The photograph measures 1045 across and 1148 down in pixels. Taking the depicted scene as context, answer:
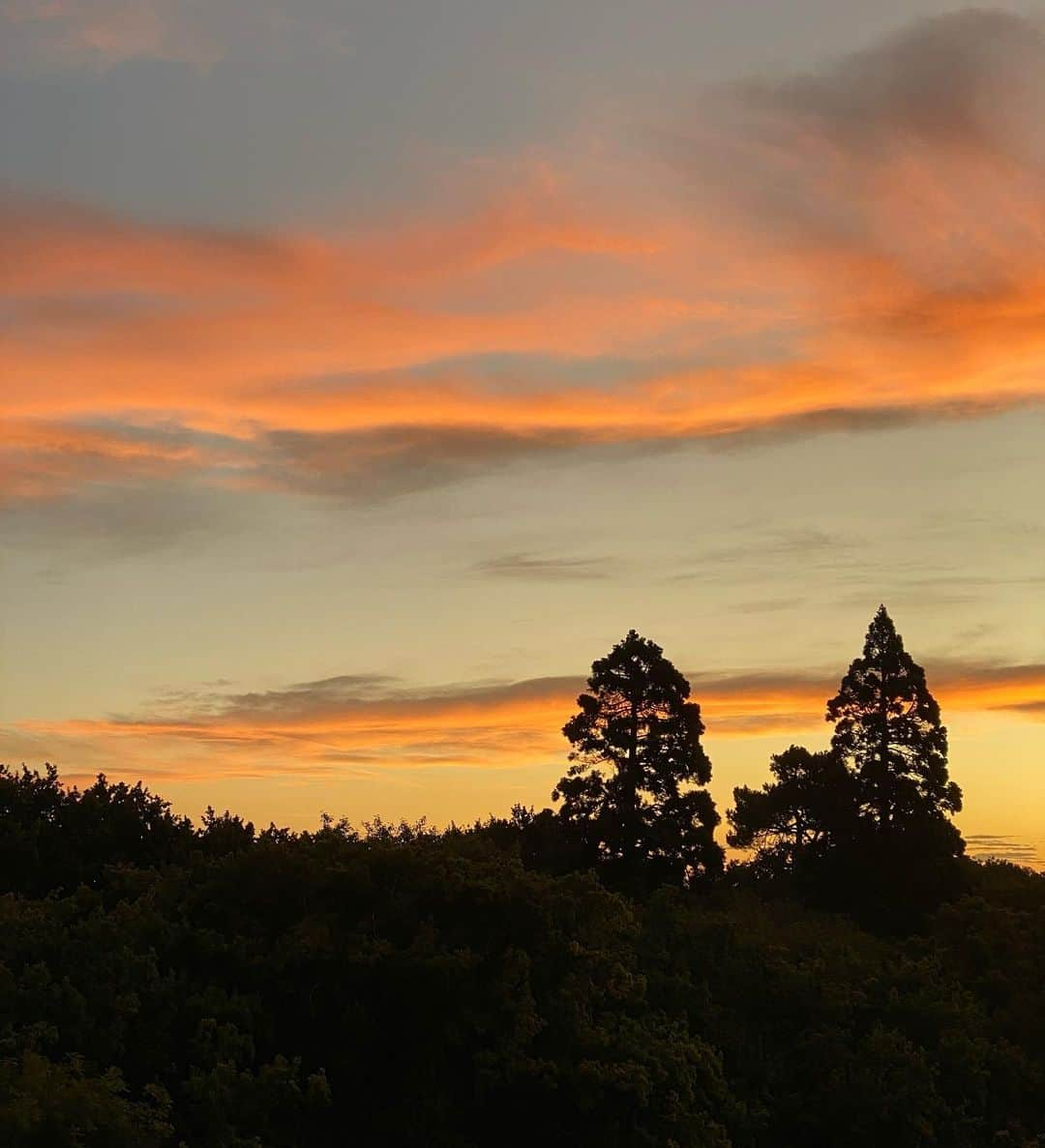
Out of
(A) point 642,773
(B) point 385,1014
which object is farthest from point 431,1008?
(A) point 642,773

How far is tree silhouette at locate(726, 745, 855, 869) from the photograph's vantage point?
69375 mm

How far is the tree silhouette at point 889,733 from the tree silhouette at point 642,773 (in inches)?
409

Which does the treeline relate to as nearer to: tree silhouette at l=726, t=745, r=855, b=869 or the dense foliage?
the dense foliage

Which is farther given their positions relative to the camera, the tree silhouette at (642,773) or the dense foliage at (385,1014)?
the tree silhouette at (642,773)

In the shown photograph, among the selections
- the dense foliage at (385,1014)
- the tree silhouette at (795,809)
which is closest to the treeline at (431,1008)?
the dense foliage at (385,1014)

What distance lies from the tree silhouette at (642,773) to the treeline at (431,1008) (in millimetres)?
9893

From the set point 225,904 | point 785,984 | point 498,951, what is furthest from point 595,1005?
point 785,984

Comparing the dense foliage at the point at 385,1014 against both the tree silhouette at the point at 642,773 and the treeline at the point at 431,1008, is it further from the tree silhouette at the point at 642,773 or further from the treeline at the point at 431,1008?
the tree silhouette at the point at 642,773

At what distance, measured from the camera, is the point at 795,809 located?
7381cm

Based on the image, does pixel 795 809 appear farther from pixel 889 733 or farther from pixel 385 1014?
pixel 385 1014

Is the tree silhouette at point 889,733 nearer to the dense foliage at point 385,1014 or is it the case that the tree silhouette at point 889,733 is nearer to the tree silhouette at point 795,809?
the tree silhouette at point 795,809

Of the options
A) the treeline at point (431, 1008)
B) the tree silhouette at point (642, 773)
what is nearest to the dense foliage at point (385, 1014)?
the treeline at point (431, 1008)

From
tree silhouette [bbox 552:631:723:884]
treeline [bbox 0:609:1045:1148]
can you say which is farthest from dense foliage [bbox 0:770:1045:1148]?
tree silhouette [bbox 552:631:723:884]

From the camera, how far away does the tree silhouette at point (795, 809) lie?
6938 centimetres
